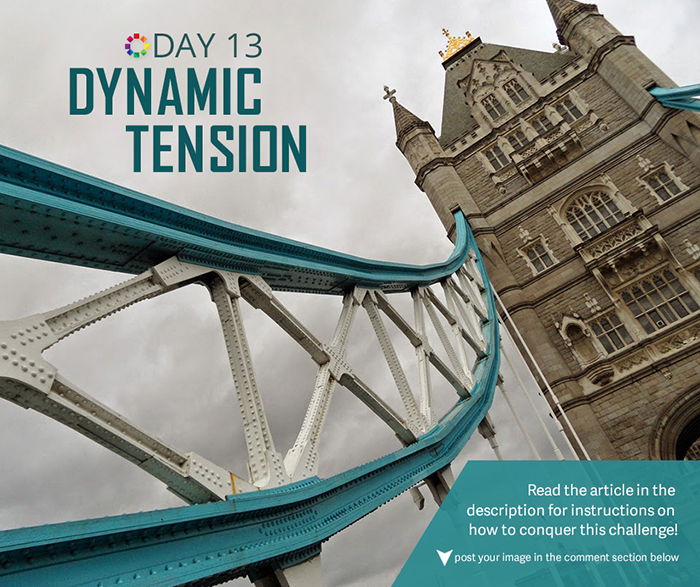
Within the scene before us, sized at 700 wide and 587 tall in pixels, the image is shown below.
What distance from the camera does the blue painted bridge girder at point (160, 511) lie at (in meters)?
2.27

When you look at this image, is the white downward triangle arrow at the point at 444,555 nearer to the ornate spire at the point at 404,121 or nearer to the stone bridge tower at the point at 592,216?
the stone bridge tower at the point at 592,216

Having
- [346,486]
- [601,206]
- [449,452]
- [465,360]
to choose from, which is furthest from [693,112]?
[346,486]

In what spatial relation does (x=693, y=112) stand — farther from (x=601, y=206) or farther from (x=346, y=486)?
(x=346, y=486)

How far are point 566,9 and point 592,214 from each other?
9888 millimetres

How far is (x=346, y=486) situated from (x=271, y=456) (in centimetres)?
116

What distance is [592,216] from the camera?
19562mm

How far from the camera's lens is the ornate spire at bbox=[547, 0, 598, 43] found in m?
21.7

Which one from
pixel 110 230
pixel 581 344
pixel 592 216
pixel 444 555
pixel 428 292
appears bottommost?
pixel 444 555

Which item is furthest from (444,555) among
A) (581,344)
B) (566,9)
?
(566,9)

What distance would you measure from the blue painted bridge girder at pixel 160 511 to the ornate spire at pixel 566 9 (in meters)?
22.3

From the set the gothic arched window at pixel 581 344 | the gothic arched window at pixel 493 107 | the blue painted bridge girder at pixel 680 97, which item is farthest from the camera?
the gothic arched window at pixel 493 107

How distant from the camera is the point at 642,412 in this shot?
15516 mm

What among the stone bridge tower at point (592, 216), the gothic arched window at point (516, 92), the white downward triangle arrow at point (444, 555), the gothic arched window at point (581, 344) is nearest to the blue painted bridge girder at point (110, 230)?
the white downward triangle arrow at point (444, 555)

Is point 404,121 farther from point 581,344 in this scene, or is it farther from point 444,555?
point 444,555
